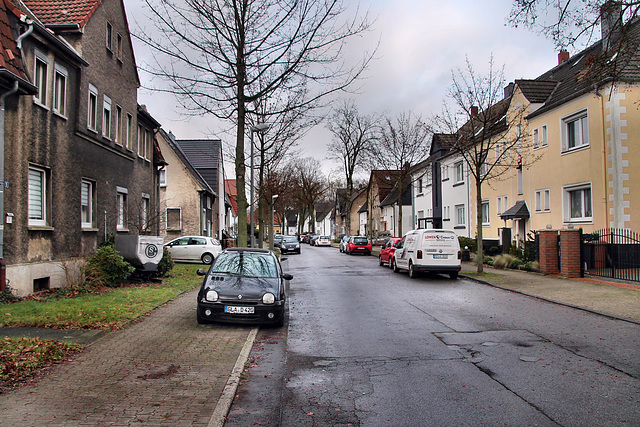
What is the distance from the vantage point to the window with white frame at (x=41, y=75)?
39.7 feet

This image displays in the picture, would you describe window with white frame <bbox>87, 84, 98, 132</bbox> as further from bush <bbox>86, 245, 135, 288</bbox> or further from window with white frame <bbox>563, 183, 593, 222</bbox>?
window with white frame <bbox>563, 183, 593, 222</bbox>

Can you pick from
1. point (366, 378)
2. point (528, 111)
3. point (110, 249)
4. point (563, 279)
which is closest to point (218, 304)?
point (366, 378)

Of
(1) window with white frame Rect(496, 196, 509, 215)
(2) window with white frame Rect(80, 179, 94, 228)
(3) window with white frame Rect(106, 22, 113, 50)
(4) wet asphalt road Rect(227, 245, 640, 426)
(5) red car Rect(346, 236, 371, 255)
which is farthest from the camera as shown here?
(5) red car Rect(346, 236, 371, 255)

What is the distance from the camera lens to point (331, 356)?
7195 millimetres

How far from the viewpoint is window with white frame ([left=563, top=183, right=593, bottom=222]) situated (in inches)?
773

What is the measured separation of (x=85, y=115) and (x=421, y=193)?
3204cm

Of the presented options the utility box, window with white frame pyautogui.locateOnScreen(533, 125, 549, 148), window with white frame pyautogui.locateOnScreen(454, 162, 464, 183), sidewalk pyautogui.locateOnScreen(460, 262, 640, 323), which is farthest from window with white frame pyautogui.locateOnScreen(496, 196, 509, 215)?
the utility box

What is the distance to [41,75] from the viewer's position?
12438 mm

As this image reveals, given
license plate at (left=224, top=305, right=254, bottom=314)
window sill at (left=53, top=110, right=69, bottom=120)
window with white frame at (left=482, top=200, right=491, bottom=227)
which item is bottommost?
license plate at (left=224, top=305, right=254, bottom=314)

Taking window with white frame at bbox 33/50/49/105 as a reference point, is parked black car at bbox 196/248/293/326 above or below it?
below

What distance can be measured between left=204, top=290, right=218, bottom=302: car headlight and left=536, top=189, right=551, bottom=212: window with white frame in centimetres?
1791

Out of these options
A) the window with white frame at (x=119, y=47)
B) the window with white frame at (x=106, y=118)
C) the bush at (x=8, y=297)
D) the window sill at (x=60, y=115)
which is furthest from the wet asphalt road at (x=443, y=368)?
the window with white frame at (x=119, y=47)

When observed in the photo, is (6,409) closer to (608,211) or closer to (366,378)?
(366,378)

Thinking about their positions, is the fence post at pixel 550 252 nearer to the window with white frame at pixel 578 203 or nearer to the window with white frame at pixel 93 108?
the window with white frame at pixel 578 203
